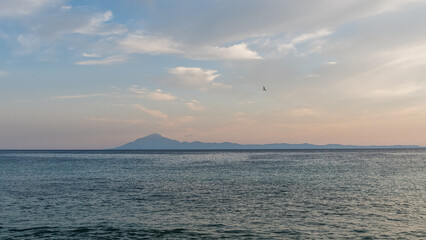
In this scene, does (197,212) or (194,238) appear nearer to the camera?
(194,238)

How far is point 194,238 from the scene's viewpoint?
2967 centimetres

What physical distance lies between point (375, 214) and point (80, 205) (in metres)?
34.3

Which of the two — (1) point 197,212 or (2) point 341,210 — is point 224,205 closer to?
(1) point 197,212

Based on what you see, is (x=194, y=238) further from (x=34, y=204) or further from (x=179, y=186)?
(x=179, y=186)

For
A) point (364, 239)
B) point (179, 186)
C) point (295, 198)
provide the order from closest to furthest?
point (364, 239), point (295, 198), point (179, 186)

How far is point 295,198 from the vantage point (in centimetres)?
4906

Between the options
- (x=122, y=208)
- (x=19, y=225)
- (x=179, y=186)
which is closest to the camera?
(x=19, y=225)

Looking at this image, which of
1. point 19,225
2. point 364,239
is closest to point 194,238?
point 364,239

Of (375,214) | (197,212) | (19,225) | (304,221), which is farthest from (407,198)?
(19,225)

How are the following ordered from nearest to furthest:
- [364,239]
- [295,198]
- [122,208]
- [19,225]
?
[364,239] < [19,225] < [122,208] < [295,198]

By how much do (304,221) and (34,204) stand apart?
32757 millimetres

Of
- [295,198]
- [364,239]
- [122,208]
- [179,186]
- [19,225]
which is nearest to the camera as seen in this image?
[364,239]

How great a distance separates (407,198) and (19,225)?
47875 mm

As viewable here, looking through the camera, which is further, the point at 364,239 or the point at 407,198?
the point at 407,198
